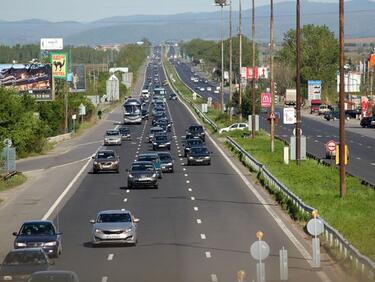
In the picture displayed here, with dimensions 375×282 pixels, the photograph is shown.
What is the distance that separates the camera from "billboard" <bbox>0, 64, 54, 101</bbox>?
101 meters

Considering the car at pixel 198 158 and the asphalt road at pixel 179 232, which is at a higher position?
the asphalt road at pixel 179 232

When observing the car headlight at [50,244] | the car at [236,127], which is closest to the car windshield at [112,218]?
the car headlight at [50,244]

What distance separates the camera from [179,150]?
275 feet

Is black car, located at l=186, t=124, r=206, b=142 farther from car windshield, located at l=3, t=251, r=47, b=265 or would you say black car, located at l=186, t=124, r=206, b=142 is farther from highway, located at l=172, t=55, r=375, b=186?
car windshield, located at l=3, t=251, r=47, b=265

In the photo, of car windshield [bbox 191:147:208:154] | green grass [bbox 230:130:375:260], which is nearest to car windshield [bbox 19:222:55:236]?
green grass [bbox 230:130:375:260]

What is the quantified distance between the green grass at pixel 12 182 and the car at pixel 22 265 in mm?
27667

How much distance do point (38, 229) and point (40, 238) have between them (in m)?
0.97

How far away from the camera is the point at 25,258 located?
27516 mm

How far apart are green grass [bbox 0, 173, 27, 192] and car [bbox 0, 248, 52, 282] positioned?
1089 inches

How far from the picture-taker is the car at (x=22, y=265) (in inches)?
1037

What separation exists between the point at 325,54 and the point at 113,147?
108 meters

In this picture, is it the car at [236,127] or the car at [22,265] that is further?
the car at [236,127]

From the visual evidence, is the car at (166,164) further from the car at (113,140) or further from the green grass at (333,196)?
the car at (113,140)

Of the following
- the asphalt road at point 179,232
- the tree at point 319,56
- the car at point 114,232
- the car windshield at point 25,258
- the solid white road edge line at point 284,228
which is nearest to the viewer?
the car windshield at point 25,258
